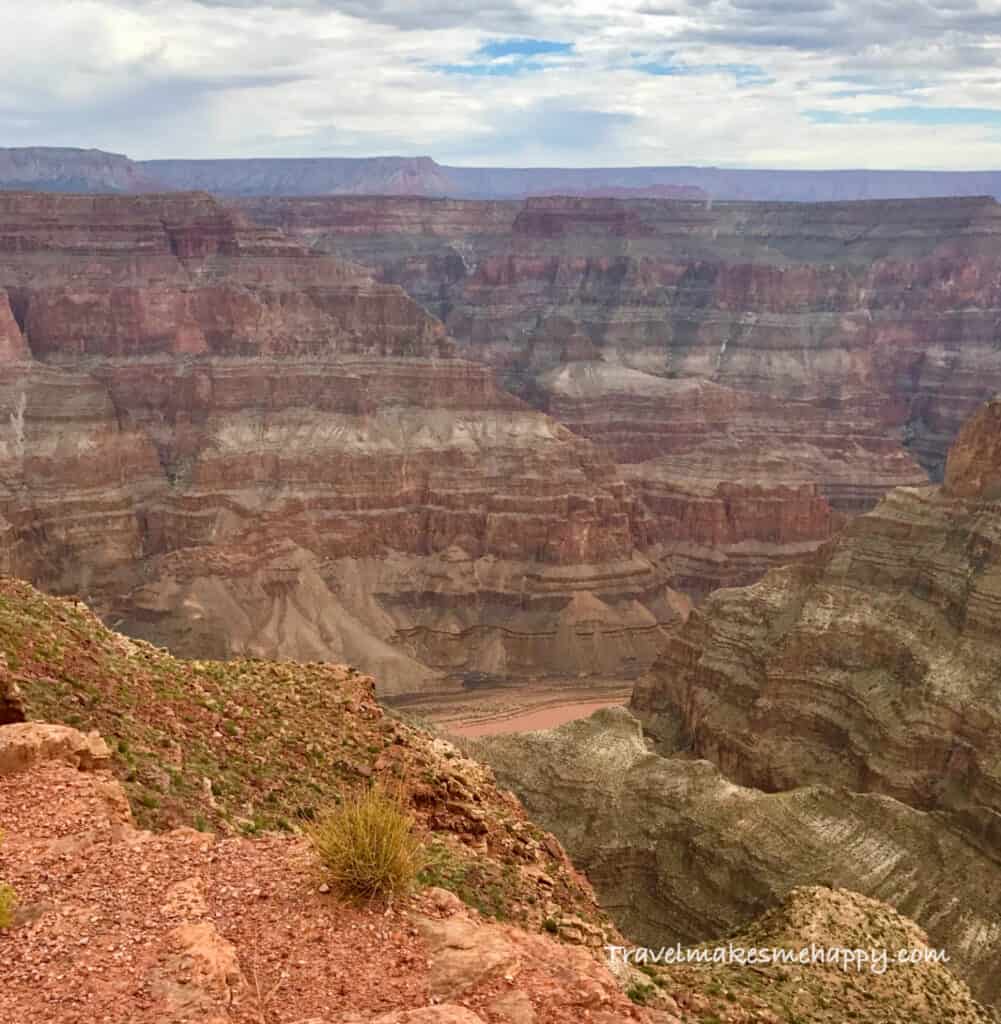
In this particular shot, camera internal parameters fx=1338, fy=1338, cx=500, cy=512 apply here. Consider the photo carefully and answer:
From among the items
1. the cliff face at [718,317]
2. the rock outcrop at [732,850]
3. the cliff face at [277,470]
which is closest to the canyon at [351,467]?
the cliff face at [277,470]

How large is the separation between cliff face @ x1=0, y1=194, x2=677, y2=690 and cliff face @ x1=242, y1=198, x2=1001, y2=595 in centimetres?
1761

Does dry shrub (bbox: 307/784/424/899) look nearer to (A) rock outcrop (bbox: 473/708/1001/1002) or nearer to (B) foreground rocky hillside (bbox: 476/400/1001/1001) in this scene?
(A) rock outcrop (bbox: 473/708/1001/1002)

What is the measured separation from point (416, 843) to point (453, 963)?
8.18 feet

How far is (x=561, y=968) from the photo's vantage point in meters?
14.3

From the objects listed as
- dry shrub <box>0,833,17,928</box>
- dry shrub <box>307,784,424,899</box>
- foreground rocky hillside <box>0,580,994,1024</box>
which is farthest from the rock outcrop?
dry shrub <box>0,833,17,928</box>

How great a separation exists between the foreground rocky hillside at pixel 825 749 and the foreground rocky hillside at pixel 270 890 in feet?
33.8

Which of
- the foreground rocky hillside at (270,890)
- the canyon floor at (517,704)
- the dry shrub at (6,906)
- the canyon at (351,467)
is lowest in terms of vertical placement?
the canyon floor at (517,704)

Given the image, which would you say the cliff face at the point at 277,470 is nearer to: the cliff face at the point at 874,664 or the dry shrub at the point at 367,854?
the cliff face at the point at 874,664

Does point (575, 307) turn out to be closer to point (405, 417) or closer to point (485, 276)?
point (485, 276)

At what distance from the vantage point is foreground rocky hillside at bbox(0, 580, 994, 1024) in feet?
43.2

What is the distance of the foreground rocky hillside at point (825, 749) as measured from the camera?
126 feet

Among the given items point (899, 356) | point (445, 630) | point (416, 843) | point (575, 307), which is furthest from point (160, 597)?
point (899, 356)

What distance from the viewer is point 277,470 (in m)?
98.5

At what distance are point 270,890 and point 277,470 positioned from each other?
278 ft
